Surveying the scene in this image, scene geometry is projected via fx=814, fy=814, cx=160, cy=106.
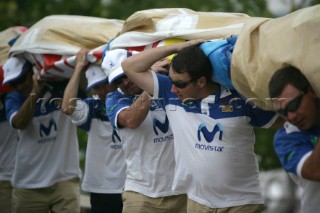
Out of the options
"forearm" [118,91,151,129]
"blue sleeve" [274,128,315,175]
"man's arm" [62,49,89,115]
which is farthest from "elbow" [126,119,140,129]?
"blue sleeve" [274,128,315,175]

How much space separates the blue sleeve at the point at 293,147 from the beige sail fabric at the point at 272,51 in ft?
0.99

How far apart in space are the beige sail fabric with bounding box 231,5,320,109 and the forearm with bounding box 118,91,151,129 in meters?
1.15

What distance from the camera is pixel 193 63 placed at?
5.86 meters

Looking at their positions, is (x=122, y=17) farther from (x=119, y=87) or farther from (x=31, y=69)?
(x=119, y=87)

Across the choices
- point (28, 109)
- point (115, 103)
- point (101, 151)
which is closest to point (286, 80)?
point (115, 103)

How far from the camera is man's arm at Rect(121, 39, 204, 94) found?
610 cm

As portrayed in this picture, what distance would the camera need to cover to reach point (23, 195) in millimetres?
8453

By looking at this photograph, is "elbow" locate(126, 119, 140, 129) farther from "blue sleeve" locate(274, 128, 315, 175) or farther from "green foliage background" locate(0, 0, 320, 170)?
"green foliage background" locate(0, 0, 320, 170)

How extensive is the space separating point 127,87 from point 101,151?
113 cm

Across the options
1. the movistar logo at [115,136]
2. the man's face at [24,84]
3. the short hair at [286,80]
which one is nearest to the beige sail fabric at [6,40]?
the man's face at [24,84]

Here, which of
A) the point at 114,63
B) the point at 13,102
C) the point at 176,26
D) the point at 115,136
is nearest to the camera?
the point at 176,26

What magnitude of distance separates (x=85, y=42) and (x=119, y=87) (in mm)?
922

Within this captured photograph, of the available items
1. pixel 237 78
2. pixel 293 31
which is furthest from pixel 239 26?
pixel 293 31

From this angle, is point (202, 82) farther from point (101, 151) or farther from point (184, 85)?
point (101, 151)
